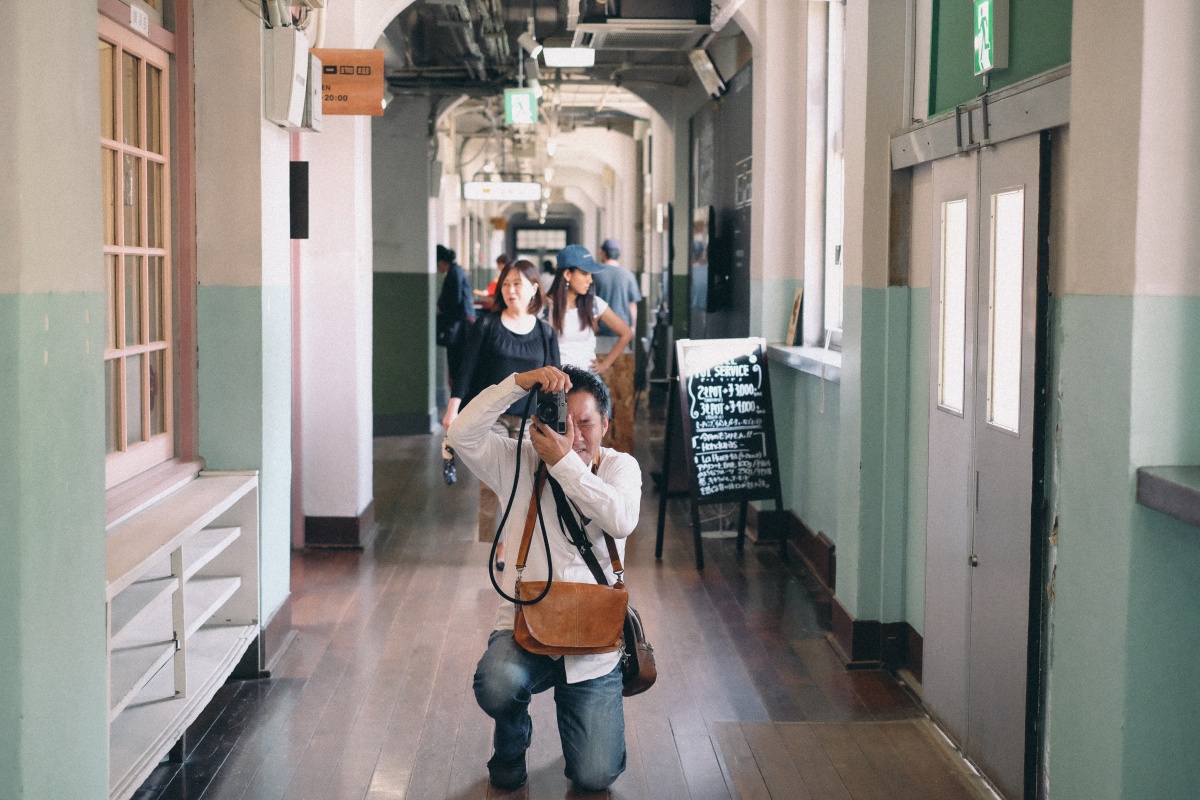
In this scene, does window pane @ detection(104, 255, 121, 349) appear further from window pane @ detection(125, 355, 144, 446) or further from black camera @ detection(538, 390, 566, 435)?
black camera @ detection(538, 390, 566, 435)

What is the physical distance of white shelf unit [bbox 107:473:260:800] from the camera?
10.6 ft

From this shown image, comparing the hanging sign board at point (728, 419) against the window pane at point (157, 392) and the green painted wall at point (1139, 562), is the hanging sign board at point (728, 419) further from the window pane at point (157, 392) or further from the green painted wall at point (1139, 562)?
the green painted wall at point (1139, 562)

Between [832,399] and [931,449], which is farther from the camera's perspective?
[832,399]

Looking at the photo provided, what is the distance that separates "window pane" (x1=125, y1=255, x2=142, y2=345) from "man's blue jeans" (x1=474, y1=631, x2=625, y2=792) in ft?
5.24

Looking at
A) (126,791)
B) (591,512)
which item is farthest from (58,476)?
(591,512)

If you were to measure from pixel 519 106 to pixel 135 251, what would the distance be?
663 centimetres

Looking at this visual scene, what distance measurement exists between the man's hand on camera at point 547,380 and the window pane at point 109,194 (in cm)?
146

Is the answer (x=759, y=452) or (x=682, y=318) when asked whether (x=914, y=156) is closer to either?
(x=759, y=452)

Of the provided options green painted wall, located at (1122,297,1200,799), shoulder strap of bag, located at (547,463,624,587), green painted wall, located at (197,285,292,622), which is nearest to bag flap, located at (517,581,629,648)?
shoulder strap of bag, located at (547,463,624,587)

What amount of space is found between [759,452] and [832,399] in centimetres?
59

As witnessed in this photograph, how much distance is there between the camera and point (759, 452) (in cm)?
658

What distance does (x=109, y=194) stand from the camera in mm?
3822

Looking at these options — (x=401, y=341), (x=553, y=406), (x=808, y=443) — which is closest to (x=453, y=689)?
(x=553, y=406)

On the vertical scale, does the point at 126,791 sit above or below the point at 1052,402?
below
